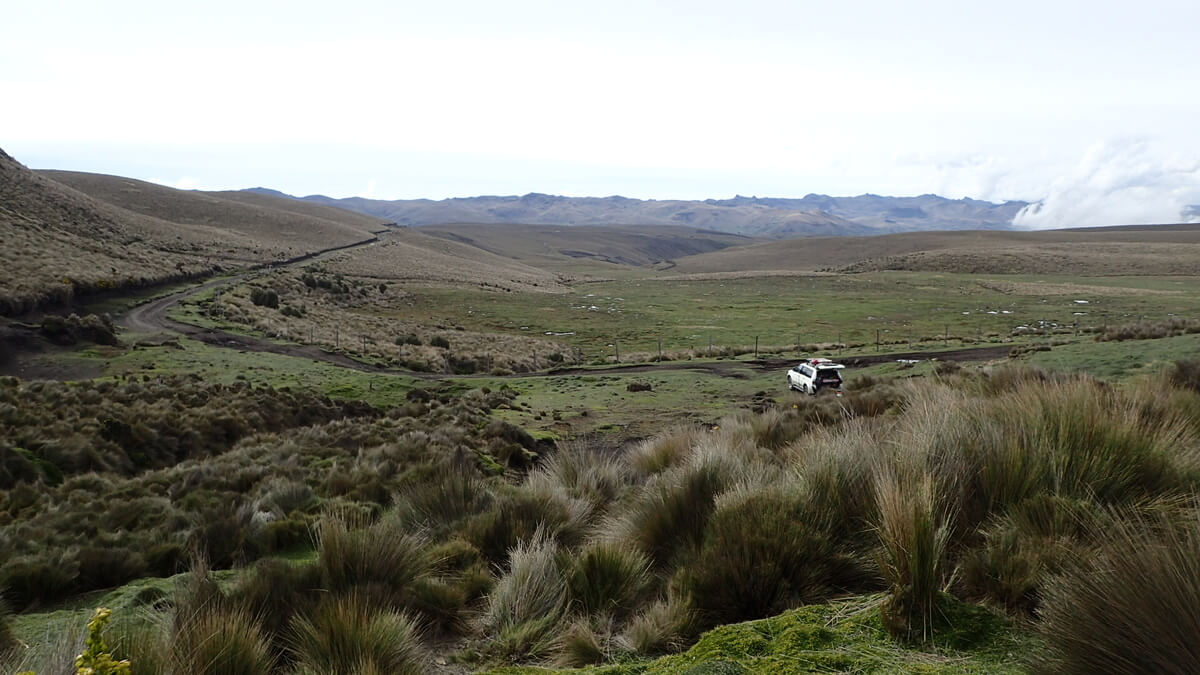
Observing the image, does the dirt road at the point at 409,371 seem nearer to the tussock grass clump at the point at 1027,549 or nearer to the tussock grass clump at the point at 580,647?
the tussock grass clump at the point at 1027,549

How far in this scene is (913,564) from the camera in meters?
3.56

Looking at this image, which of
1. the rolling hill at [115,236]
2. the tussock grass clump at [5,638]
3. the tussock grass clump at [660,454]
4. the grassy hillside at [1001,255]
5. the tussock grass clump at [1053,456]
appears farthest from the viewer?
the grassy hillside at [1001,255]

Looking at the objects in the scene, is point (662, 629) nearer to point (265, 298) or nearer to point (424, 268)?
point (265, 298)

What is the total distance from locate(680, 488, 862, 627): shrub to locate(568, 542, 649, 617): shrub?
1.57 ft

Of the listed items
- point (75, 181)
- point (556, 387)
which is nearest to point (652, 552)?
point (556, 387)

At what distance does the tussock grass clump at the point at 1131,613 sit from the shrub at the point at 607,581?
264cm

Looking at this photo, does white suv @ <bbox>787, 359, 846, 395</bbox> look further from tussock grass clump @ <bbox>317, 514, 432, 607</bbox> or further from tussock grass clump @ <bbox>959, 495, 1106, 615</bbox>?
tussock grass clump @ <bbox>317, 514, 432, 607</bbox>

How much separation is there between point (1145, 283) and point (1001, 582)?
11442 centimetres

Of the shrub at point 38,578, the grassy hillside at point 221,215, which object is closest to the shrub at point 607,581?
the shrub at point 38,578

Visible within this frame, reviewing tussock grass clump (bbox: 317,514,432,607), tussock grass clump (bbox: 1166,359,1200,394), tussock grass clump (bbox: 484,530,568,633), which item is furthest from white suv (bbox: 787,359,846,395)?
tussock grass clump (bbox: 317,514,432,607)

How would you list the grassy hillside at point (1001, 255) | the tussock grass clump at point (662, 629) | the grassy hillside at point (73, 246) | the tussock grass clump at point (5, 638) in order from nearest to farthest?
the tussock grass clump at point (662, 629), the tussock grass clump at point (5, 638), the grassy hillside at point (73, 246), the grassy hillside at point (1001, 255)

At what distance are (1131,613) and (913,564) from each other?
42.0 inches

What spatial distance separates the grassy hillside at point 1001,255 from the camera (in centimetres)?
11638

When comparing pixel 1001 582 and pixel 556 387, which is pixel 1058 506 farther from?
pixel 556 387
